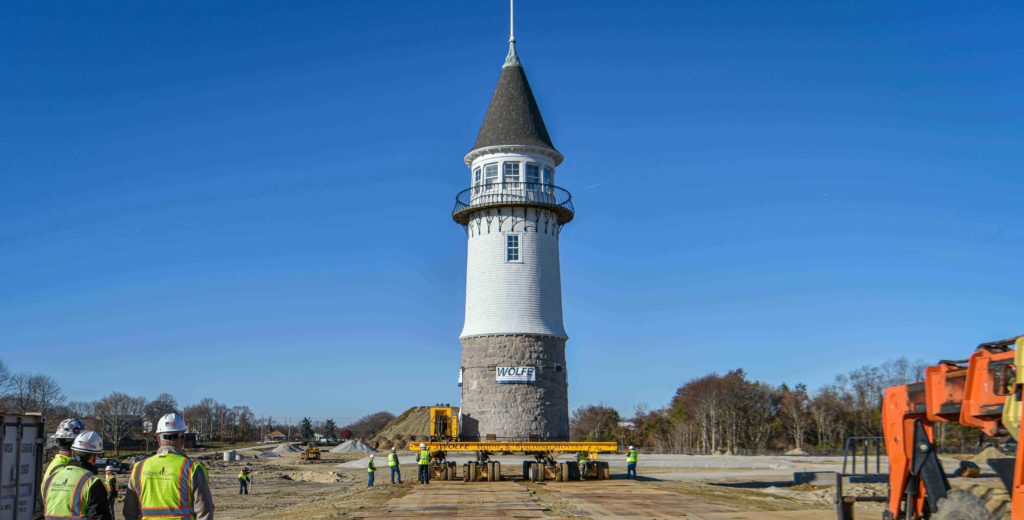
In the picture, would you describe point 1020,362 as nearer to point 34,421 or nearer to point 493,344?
point 34,421

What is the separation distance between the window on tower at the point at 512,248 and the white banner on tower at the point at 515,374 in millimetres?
5012

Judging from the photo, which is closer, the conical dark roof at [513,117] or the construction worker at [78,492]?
the construction worker at [78,492]

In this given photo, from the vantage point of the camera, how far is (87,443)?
29.8 feet

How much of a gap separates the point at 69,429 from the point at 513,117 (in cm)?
3503

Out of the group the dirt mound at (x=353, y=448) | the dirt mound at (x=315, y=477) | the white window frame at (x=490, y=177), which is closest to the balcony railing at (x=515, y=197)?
the white window frame at (x=490, y=177)

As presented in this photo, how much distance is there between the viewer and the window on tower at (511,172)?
42531 mm

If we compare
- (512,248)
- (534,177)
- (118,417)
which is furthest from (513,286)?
(118,417)

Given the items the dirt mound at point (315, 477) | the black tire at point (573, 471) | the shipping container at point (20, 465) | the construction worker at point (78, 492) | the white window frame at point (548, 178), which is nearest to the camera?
the construction worker at point (78, 492)

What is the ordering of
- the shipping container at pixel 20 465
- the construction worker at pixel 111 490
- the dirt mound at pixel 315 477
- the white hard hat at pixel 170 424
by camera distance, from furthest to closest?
the dirt mound at pixel 315 477 < the shipping container at pixel 20 465 < the construction worker at pixel 111 490 < the white hard hat at pixel 170 424

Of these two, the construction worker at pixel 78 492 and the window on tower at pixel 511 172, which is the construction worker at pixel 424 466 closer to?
the window on tower at pixel 511 172

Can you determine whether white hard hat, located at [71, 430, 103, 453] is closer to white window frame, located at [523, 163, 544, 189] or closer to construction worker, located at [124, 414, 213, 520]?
construction worker, located at [124, 414, 213, 520]

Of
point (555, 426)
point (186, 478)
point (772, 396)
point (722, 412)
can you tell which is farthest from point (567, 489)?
point (772, 396)

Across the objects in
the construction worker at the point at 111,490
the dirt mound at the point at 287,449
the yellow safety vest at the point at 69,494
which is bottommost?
the dirt mound at the point at 287,449

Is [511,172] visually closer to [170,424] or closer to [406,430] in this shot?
[170,424]
